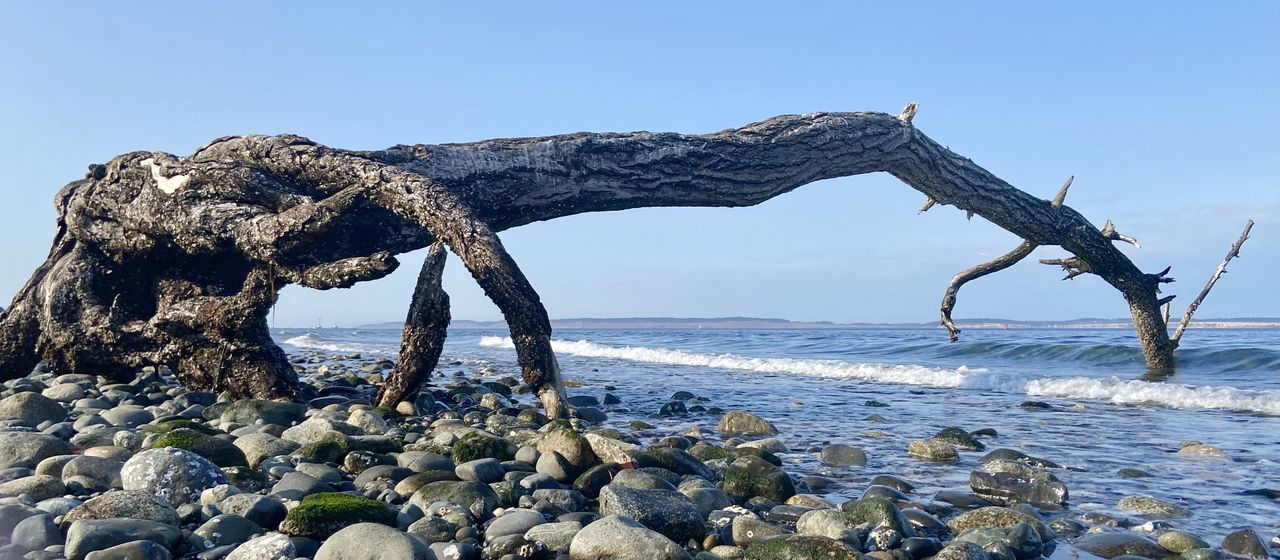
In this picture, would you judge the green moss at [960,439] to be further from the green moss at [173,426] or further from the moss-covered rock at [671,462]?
the green moss at [173,426]

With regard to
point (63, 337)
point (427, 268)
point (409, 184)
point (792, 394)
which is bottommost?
point (792, 394)

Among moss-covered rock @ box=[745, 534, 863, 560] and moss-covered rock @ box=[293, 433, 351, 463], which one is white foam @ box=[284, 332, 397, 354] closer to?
moss-covered rock @ box=[293, 433, 351, 463]

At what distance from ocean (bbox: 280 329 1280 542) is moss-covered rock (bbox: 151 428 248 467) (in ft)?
10.3

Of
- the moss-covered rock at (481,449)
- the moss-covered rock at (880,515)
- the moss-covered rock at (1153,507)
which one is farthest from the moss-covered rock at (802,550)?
the moss-covered rock at (1153,507)

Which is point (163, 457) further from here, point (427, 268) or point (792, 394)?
point (792, 394)

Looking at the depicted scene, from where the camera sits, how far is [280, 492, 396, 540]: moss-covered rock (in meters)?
2.88

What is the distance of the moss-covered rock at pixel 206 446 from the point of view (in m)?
3.82

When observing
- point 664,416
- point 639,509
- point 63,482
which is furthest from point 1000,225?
point 63,482

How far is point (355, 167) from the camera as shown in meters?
6.17

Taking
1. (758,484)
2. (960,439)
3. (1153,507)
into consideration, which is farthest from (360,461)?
(960,439)

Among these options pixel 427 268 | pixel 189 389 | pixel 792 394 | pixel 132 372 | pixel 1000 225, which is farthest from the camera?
pixel 1000 225

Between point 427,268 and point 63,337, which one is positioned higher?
point 427,268

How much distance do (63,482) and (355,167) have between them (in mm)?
3298

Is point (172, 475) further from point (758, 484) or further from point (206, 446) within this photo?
point (758, 484)
